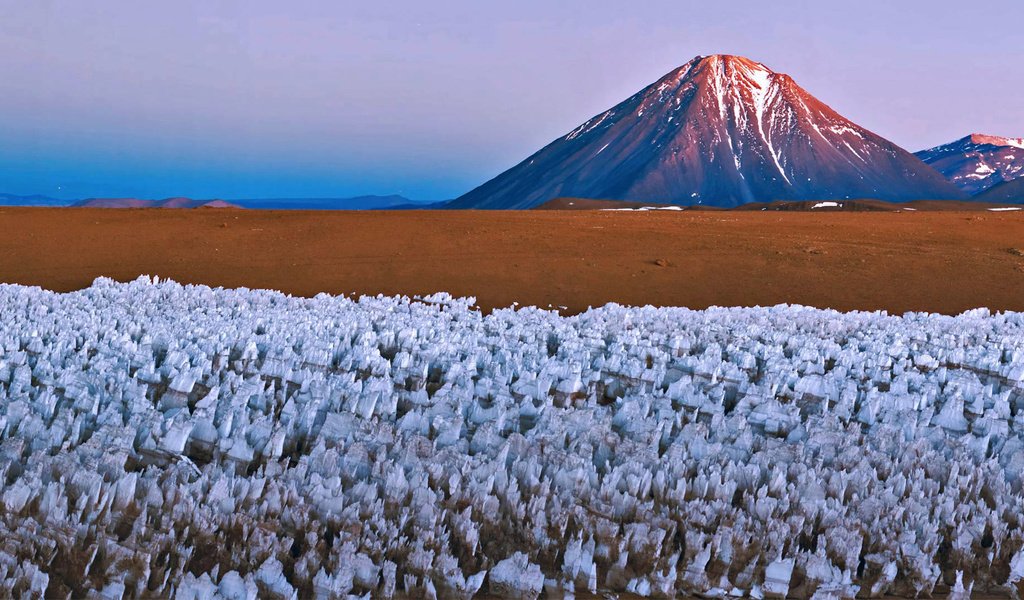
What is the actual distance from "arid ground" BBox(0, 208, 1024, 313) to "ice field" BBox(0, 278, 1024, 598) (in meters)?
6.27

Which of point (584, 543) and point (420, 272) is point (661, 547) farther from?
point (420, 272)

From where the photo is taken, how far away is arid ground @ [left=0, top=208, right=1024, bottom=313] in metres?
15.1

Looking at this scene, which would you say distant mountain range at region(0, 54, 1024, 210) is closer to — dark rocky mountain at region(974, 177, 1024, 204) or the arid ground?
dark rocky mountain at region(974, 177, 1024, 204)

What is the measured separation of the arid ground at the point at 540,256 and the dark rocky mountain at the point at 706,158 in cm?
14339

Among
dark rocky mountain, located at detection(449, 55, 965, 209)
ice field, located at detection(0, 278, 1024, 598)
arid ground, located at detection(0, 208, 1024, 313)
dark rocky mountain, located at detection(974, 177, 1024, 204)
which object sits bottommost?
ice field, located at detection(0, 278, 1024, 598)

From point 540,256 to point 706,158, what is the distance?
16764 centimetres

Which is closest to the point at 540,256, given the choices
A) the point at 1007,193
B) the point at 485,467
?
the point at 485,467

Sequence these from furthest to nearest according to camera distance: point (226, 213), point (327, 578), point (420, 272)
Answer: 1. point (226, 213)
2. point (420, 272)
3. point (327, 578)

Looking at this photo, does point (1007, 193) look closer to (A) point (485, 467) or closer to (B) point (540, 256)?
(B) point (540, 256)

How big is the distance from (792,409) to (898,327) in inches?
189

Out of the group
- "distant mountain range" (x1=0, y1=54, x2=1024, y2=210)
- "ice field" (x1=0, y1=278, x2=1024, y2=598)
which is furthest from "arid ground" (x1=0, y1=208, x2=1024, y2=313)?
"distant mountain range" (x1=0, y1=54, x2=1024, y2=210)

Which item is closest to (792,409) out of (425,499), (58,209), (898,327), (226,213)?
(425,499)

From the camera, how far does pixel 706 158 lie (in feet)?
587

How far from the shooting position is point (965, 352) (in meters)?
8.74
